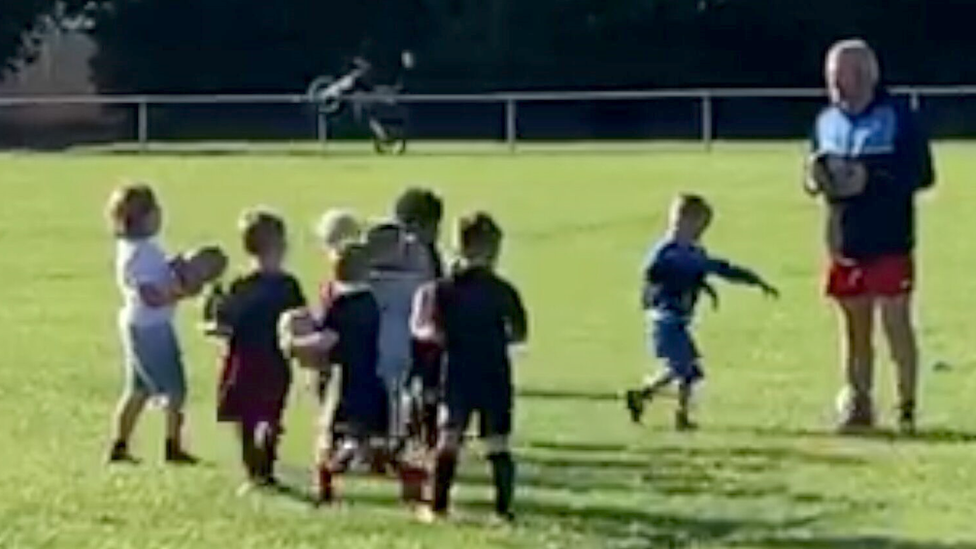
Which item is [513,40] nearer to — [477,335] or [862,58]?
[862,58]

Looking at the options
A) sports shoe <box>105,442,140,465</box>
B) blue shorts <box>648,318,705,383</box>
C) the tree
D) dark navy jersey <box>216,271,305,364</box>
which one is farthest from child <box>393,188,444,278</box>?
the tree

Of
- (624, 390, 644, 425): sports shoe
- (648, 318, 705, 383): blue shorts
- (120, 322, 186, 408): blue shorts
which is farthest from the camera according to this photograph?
(624, 390, 644, 425): sports shoe

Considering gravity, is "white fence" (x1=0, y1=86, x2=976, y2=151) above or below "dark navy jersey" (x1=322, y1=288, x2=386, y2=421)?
above

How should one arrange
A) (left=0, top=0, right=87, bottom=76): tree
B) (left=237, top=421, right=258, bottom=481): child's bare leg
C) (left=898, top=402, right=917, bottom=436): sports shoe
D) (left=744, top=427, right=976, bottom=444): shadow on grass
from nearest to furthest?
(left=237, top=421, right=258, bottom=481): child's bare leg
(left=744, top=427, right=976, bottom=444): shadow on grass
(left=898, top=402, right=917, bottom=436): sports shoe
(left=0, top=0, right=87, bottom=76): tree

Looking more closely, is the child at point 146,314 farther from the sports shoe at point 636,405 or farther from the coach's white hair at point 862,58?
the coach's white hair at point 862,58

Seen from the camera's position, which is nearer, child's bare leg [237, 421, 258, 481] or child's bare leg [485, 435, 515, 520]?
child's bare leg [485, 435, 515, 520]

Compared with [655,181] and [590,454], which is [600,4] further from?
[590,454]

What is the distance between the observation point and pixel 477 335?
11.9 meters

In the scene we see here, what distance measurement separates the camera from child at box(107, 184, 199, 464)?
13945 millimetres

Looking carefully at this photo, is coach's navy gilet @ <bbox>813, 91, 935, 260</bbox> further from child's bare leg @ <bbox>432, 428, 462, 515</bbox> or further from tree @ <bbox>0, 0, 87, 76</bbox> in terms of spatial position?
tree @ <bbox>0, 0, 87, 76</bbox>

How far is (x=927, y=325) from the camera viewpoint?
2086cm

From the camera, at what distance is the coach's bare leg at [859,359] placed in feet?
50.5

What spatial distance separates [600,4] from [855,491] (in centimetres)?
4510

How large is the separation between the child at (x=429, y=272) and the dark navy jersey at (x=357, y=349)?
6.8 inches
